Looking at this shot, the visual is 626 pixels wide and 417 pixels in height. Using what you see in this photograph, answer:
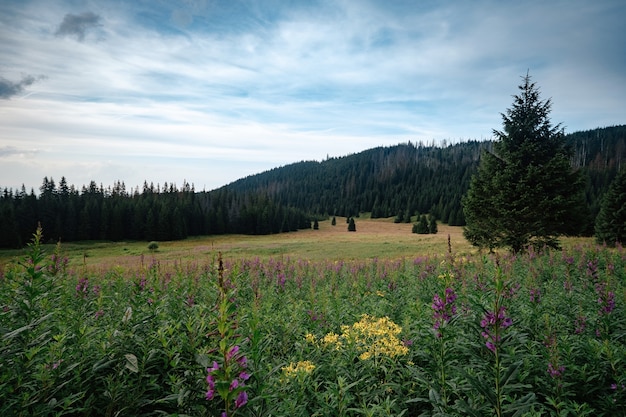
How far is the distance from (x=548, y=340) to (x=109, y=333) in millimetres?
5083

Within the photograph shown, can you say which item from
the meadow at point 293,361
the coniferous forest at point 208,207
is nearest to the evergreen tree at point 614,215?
the coniferous forest at point 208,207

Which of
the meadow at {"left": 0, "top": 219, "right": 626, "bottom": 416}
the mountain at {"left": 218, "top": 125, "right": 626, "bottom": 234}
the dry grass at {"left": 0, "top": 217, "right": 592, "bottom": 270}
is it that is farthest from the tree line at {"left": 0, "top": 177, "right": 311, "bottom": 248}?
the meadow at {"left": 0, "top": 219, "right": 626, "bottom": 416}

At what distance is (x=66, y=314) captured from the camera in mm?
4406

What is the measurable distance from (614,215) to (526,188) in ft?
61.2

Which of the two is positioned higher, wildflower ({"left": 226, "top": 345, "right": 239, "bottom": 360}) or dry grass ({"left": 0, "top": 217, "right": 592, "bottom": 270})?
wildflower ({"left": 226, "top": 345, "right": 239, "bottom": 360})

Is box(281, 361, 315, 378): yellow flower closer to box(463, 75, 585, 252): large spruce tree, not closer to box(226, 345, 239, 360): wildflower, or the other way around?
box(226, 345, 239, 360): wildflower

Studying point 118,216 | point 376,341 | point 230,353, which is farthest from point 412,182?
point 230,353

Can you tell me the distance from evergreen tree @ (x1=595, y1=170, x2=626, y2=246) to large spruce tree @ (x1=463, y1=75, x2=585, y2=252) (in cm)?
1510

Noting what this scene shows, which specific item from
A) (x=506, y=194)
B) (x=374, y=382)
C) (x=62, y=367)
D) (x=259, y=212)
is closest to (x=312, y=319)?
(x=374, y=382)

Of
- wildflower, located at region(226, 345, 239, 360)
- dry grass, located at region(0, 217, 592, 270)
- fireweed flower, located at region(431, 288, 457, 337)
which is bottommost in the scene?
dry grass, located at region(0, 217, 592, 270)

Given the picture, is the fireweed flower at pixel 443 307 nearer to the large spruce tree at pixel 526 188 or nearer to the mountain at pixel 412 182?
the large spruce tree at pixel 526 188

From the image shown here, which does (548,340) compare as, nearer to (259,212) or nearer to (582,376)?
(582,376)

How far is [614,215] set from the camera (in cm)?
2756

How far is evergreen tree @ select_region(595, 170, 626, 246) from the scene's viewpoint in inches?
1053
